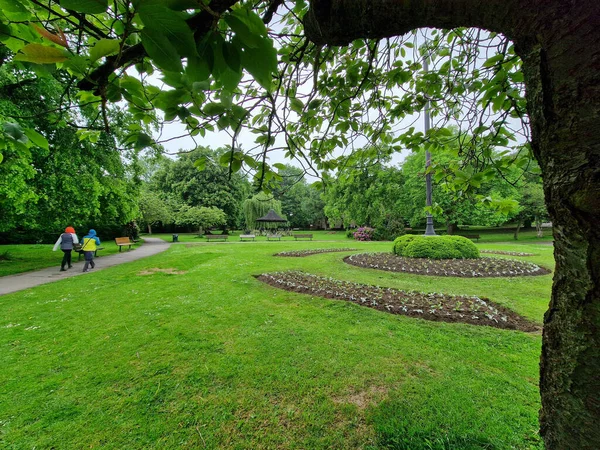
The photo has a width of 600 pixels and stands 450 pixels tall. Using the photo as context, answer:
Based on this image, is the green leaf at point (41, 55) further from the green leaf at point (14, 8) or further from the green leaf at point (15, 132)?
the green leaf at point (15, 132)

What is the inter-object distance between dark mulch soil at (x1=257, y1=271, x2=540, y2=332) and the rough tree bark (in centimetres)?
354

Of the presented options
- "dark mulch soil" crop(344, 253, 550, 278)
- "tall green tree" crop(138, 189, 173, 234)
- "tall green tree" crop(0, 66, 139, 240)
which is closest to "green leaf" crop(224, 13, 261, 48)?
"dark mulch soil" crop(344, 253, 550, 278)

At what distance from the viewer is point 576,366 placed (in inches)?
30.7

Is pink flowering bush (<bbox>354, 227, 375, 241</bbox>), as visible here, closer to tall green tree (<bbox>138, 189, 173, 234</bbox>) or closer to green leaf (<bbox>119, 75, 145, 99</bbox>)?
tall green tree (<bbox>138, 189, 173, 234</bbox>)

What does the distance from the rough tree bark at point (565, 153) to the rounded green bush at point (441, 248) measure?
1008 cm

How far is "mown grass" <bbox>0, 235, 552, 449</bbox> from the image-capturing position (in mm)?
1852

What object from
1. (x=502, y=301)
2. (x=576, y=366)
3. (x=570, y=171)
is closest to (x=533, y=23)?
(x=570, y=171)

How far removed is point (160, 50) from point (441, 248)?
1125 cm

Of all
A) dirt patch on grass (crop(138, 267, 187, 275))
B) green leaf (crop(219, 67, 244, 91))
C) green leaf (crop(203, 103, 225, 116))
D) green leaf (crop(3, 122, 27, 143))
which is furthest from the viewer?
dirt patch on grass (crop(138, 267, 187, 275))

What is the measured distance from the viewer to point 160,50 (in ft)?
2.00

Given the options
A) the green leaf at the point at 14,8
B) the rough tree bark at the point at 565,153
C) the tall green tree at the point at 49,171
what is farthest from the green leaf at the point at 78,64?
the tall green tree at the point at 49,171

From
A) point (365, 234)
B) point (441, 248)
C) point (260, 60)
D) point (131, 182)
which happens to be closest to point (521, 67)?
point (260, 60)

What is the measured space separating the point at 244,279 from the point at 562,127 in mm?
6775

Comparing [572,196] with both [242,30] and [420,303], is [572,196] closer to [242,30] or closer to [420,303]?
[242,30]
